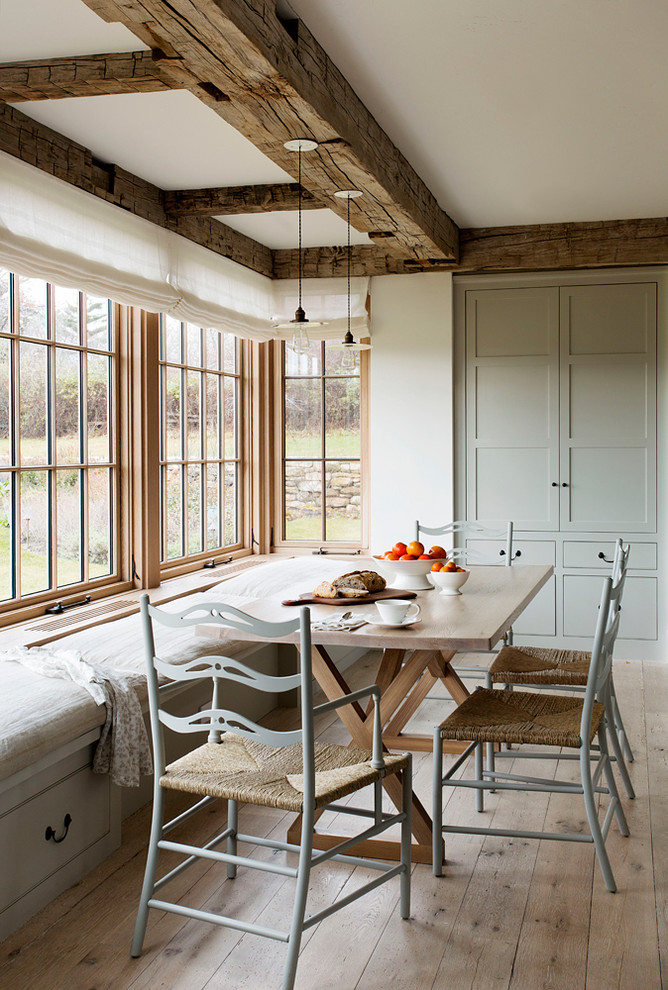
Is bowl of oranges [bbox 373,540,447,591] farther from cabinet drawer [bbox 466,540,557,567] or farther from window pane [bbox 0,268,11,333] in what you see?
cabinet drawer [bbox 466,540,557,567]

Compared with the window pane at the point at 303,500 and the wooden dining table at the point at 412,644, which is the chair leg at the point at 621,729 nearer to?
the wooden dining table at the point at 412,644

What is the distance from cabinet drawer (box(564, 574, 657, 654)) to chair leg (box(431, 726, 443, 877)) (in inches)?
117

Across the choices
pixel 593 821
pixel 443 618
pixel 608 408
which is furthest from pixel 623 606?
pixel 593 821

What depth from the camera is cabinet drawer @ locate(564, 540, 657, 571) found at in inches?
210

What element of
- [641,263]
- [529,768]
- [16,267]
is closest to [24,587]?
[16,267]

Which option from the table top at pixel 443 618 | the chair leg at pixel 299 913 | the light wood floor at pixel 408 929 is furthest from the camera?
the table top at pixel 443 618

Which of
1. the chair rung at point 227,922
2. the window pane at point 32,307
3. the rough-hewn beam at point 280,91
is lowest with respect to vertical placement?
the chair rung at point 227,922

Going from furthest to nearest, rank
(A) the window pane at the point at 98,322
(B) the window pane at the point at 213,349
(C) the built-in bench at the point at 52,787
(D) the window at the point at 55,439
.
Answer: (B) the window pane at the point at 213,349 → (A) the window pane at the point at 98,322 → (D) the window at the point at 55,439 → (C) the built-in bench at the point at 52,787

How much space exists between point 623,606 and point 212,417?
273 cm

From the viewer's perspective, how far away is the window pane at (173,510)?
15.6 feet

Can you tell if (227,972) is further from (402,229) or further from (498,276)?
(498,276)

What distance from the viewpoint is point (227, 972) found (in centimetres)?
219

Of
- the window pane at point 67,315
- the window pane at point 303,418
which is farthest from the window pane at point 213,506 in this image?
the window pane at point 67,315

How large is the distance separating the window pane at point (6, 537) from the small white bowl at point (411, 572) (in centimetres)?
144
